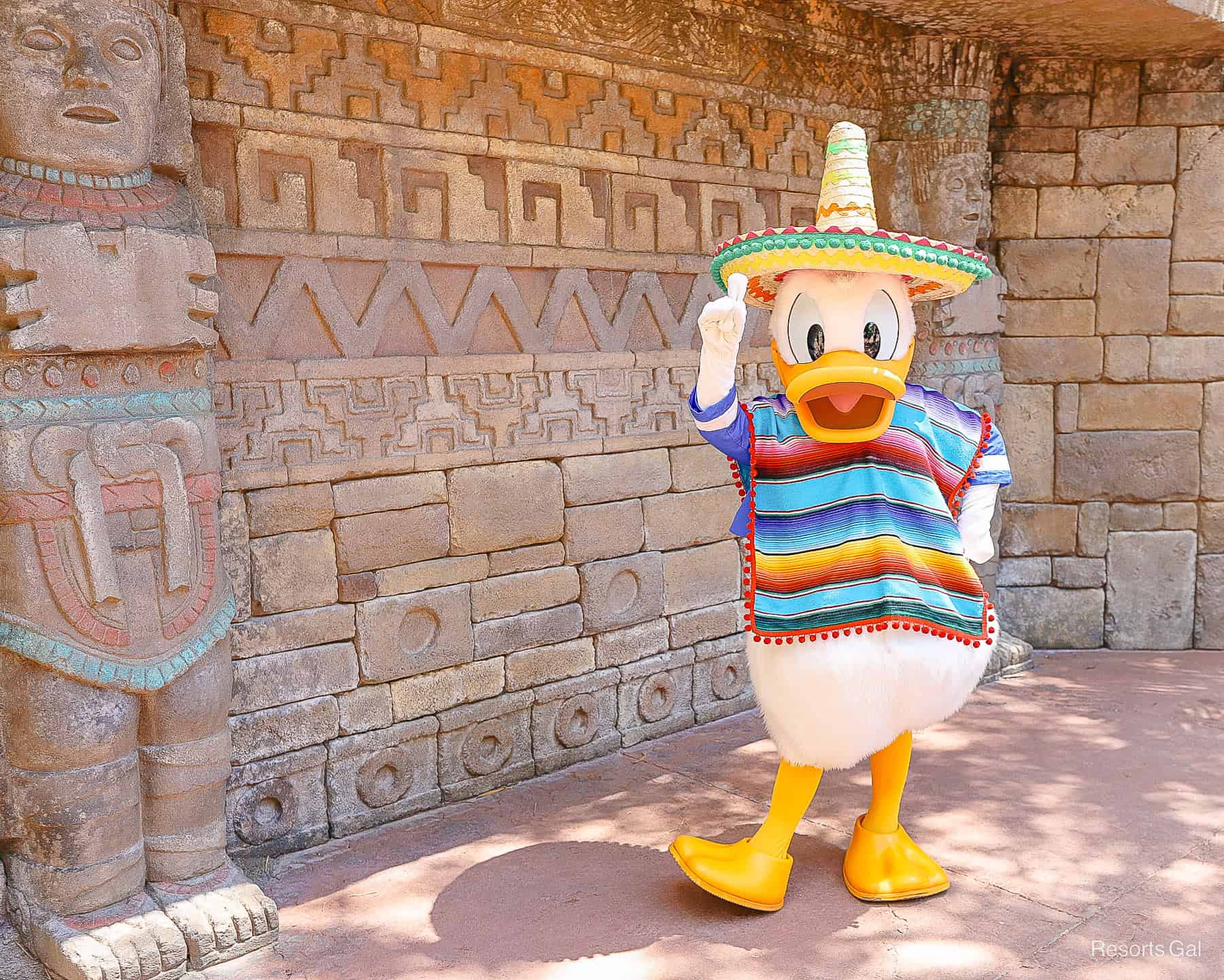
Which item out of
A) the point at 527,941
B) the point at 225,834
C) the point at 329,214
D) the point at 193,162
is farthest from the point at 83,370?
the point at 527,941

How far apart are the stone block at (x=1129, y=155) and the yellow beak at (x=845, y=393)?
3149 millimetres

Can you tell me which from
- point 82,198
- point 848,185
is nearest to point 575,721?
point 848,185

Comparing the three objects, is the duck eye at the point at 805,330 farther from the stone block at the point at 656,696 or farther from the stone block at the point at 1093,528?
the stone block at the point at 1093,528

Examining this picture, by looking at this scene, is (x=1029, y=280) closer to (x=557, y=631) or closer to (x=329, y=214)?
(x=557, y=631)

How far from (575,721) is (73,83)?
2.73 metres

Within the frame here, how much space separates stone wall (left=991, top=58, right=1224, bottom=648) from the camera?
212 inches

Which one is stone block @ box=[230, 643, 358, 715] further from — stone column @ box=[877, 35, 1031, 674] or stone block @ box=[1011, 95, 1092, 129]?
stone block @ box=[1011, 95, 1092, 129]

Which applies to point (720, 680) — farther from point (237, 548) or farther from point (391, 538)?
point (237, 548)

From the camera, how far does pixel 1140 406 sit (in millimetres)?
5531

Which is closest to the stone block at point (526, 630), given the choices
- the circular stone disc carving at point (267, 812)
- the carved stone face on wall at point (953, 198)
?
the circular stone disc carving at point (267, 812)

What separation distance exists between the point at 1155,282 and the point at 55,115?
4.97 meters

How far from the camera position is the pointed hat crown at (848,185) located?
293cm

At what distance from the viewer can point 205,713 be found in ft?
9.69

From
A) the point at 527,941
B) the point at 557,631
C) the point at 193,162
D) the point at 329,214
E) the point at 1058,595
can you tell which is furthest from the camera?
the point at 1058,595
